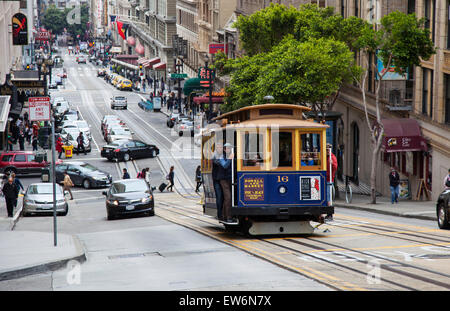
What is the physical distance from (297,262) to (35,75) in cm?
6399

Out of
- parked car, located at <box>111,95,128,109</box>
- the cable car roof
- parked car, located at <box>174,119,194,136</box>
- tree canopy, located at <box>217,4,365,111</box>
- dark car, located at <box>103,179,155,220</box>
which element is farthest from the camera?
parked car, located at <box>111,95,128,109</box>

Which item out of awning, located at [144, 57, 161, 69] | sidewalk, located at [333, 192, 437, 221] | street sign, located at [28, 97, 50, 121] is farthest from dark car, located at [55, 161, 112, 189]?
awning, located at [144, 57, 161, 69]

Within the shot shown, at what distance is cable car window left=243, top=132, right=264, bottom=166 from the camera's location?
17.9m

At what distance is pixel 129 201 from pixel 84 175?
17.8 meters

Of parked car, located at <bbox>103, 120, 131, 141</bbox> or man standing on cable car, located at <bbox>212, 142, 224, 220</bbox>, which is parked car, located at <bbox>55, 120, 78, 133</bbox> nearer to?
parked car, located at <bbox>103, 120, 131, 141</bbox>

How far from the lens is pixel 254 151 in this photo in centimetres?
1798

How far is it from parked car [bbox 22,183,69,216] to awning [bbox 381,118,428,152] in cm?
1403

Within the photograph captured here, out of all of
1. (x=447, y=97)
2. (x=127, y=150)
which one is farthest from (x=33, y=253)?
(x=127, y=150)

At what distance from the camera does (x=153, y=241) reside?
1948 cm

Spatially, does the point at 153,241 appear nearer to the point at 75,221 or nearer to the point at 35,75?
the point at 75,221

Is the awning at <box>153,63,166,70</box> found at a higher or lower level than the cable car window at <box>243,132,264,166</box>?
higher

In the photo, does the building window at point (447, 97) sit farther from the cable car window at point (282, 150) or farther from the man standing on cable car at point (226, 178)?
the man standing on cable car at point (226, 178)

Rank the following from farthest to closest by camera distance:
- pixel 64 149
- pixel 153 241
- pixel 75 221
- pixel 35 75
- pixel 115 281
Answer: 1. pixel 35 75
2. pixel 64 149
3. pixel 75 221
4. pixel 153 241
5. pixel 115 281
